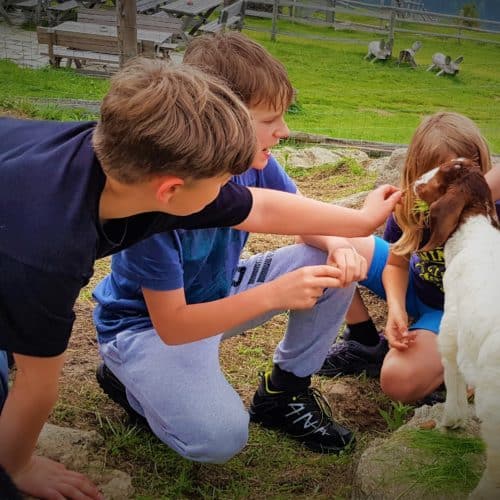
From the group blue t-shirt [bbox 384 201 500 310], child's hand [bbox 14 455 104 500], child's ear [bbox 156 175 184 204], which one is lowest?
child's hand [bbox 14 455 104 500]

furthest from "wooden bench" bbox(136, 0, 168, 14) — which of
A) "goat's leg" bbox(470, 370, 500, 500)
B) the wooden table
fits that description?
Result: "goat's leg" bbox(470, 370, 500, 500)

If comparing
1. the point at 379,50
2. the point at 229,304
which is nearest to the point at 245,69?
the point at 229,304

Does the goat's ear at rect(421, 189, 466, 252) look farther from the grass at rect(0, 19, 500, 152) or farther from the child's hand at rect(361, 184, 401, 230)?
the grass at rect(0, 19, 500, 152)

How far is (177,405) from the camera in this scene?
2.04 m

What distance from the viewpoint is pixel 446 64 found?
44.6ft

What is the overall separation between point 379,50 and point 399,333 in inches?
540

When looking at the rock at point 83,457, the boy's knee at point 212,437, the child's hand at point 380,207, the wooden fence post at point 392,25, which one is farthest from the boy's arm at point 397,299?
the wooden fence post at point 392,25

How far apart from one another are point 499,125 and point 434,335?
6.96 m

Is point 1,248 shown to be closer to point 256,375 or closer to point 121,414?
point 121,414

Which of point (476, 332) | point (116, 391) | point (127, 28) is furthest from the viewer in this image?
point (127, 28)

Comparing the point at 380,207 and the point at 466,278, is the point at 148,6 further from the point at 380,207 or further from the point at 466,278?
the point at 466,278

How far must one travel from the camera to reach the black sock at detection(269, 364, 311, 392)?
2436 millimetres

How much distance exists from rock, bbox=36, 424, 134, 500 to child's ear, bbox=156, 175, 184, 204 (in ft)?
2.92

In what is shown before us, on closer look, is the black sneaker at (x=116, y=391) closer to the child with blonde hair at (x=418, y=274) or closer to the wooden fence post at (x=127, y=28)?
the child with blonde hair at (x=418, y=274)
